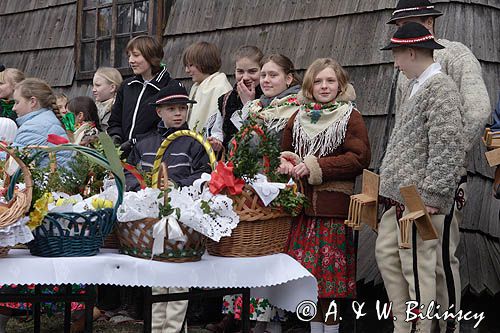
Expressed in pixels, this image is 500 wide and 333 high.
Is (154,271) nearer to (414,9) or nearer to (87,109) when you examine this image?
(414,9)

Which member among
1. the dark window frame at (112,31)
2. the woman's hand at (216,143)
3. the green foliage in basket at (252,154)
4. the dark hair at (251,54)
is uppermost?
the dark window frame at (112,31)

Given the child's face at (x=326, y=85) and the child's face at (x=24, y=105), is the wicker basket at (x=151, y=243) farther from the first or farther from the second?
the child's face at (x=24, y=105)

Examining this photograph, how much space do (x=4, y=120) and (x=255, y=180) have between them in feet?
8.35

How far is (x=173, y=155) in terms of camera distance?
4695 millimetres

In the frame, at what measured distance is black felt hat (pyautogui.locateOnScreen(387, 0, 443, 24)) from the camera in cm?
454

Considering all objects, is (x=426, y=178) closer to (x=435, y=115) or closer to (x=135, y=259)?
(x=435, y=115)

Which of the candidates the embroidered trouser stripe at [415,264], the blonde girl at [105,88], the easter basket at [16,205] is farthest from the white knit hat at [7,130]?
the embroidered trouser stripe at [415,264]

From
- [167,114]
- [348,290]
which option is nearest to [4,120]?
[167,114]

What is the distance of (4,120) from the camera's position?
5.62 m

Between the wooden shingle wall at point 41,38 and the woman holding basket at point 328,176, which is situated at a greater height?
the wooden shingle wall at point 41,38

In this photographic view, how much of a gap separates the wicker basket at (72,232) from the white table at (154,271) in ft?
0.17

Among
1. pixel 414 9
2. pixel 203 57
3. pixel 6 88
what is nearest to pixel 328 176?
pixel 414 9

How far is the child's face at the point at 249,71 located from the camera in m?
5.47

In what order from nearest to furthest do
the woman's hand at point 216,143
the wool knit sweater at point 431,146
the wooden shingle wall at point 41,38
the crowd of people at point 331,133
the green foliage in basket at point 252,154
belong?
the green foliage in basket at point 252,154 → the wool knit sweater at point 431,146 → the crowd of people at point 331,133 → the woman's hand at point 216,143 → the wooden shingle wall at point 41,38
